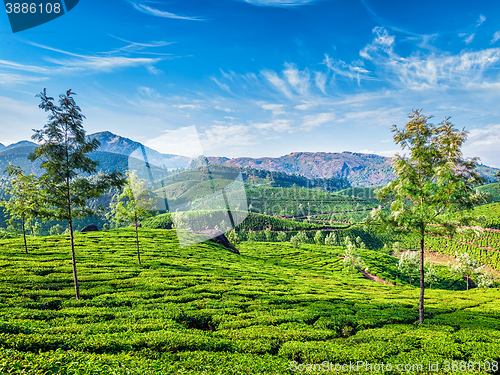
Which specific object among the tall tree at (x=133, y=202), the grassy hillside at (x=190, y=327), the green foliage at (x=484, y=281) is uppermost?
the tall tree at (x=133, y=202)

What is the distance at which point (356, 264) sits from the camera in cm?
5862

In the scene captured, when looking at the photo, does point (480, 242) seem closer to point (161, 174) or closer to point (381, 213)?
point (381, 213)

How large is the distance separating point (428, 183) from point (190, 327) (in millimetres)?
19077

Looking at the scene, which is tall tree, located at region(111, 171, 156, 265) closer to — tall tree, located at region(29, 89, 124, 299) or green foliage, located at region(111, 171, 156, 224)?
green foliage, located at region(111, 171, 156, 224)

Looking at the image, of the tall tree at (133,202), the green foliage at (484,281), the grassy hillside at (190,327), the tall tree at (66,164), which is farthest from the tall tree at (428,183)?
the green foliage at (484,281)

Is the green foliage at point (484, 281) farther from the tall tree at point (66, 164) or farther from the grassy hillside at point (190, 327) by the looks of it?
the tall tree at point (66, 164)

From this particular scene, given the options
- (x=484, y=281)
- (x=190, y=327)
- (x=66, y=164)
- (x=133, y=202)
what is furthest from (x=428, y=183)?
(x=484, y=281)

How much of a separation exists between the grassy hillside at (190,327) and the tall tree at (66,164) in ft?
16.4

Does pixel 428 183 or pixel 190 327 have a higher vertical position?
pixel 428 183

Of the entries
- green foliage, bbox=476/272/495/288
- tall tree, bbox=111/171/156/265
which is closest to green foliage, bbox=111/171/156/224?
tall tree, bbox=111/171/156/265

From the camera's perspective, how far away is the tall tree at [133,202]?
27164 mm

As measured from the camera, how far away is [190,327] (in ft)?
46.9

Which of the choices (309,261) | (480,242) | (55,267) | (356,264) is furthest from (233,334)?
(480,242)

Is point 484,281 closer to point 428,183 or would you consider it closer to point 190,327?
point 428,183
